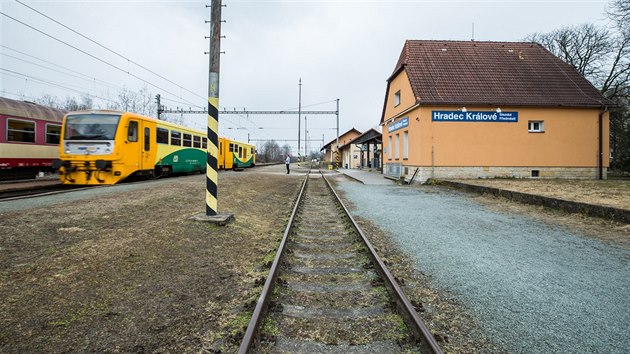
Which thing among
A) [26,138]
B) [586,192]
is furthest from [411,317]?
[26,138]

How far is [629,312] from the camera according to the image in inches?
126

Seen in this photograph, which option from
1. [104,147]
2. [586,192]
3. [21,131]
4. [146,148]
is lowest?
[586,192]

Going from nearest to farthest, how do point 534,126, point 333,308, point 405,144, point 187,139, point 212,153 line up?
1. point 333,308
2. point 212,153
3. point 534,126
4. point 187,139
5. point 405,144

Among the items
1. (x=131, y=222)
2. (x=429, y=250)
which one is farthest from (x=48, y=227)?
(x=429, y=250)

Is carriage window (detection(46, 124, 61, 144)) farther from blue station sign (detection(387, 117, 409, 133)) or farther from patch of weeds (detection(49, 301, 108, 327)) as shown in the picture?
blue station sign (detection(387, 117, 409, 133))

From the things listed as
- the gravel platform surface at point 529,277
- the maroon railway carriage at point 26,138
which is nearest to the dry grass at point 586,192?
the gravel platform surface at point 529,277

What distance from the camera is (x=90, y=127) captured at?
1226 centimetres

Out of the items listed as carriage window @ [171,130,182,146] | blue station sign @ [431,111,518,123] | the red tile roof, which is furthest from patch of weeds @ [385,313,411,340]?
carriage window @ [171,130,182,146]

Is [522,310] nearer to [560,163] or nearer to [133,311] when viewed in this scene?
[133,311]

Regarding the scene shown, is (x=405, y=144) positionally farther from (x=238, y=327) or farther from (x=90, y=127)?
(x=238, y=327)

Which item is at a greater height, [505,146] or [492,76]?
[492,76]

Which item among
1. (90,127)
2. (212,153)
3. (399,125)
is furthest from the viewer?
(399,125)

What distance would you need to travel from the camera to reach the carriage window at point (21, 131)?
44.9 ft

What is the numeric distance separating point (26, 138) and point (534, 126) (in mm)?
24267
